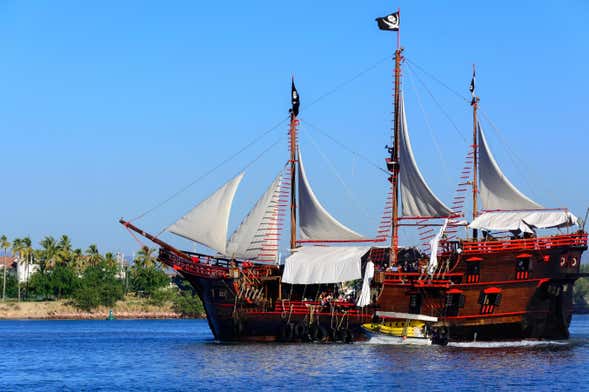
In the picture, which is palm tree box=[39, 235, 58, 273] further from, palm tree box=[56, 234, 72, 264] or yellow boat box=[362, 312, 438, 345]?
yellow boat box=[362, 312, 438, 345]

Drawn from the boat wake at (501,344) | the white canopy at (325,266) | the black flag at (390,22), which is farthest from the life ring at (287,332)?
the black flag at (390,22)

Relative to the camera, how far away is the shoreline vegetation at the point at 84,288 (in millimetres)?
119688

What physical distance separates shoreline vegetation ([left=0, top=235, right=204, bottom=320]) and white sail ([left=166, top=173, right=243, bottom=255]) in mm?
57624

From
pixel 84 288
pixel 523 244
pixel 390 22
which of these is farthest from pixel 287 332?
pixel 84 288

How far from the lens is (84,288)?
120 meters

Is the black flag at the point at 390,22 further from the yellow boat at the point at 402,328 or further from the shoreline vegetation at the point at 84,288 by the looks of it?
the shoreline vegetation at the point at 84,288

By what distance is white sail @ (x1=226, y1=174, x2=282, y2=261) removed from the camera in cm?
5941

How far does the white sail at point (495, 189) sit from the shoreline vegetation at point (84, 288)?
61.9 meters

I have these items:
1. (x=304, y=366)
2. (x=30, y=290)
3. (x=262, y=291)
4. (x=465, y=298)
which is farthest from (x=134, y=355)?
(x=30, y=290)

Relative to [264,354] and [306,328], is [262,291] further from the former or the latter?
[264,354]

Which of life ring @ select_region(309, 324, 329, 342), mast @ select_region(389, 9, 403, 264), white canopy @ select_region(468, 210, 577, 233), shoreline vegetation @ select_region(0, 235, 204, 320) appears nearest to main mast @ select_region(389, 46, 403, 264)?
mast @ select_region(389, 9, 403, 264)

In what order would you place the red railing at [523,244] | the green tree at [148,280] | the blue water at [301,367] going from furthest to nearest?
the green tree at [148,280]
the red railing at [523,244]
the blue water at [301,367]

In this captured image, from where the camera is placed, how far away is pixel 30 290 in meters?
121

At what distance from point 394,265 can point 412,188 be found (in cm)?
424
